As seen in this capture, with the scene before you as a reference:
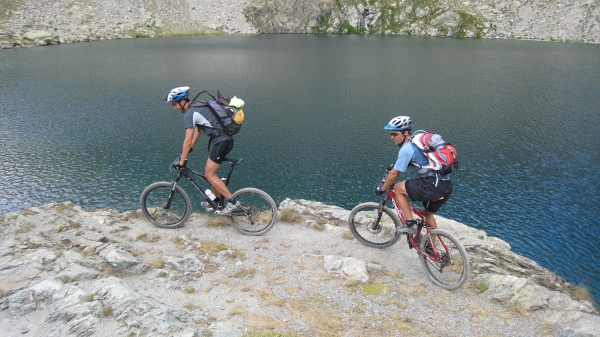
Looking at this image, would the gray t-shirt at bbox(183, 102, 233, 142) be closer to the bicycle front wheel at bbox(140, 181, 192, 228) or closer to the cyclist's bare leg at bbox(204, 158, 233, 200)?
the cyclist's bare leg at bbox(204, 158, 233, 200)

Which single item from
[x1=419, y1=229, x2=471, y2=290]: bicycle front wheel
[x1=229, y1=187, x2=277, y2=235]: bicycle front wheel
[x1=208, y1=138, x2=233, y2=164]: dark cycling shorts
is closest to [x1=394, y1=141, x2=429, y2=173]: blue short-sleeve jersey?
[x1=419, y1=229, x2=471, y2=290]: bicycle front wheel

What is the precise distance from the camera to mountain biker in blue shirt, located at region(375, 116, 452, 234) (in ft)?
27.5

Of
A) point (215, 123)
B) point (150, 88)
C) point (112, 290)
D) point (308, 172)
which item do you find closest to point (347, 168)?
point (308, 172)

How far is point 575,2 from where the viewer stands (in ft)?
341

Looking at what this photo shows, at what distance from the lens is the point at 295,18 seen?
430 feet

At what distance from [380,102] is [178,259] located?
3945 cm

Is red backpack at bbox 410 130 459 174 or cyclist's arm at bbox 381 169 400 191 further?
cyclist's arm at bbox 381 169 400 191

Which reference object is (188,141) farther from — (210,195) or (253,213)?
(253,213)

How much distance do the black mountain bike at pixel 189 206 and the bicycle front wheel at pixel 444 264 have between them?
14.1 ft

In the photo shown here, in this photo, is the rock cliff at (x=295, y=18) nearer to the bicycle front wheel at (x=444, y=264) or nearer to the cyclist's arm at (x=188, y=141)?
the cyclist's arm at (x=188, y=141)

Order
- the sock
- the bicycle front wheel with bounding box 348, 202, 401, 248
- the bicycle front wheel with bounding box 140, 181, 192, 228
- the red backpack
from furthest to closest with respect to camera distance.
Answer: the bicycle front wheel with bounding box 140, 181, 192, 228, the bicycle front wheel with bounding box 348, 202, 401, 248, the sock, the red backpack

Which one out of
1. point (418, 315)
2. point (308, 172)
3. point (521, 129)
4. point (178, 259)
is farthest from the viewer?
point (521, 129)

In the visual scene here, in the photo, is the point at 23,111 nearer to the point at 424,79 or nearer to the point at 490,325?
the point at 490,325

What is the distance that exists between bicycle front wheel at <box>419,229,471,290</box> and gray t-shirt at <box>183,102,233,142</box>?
19.0 feet
